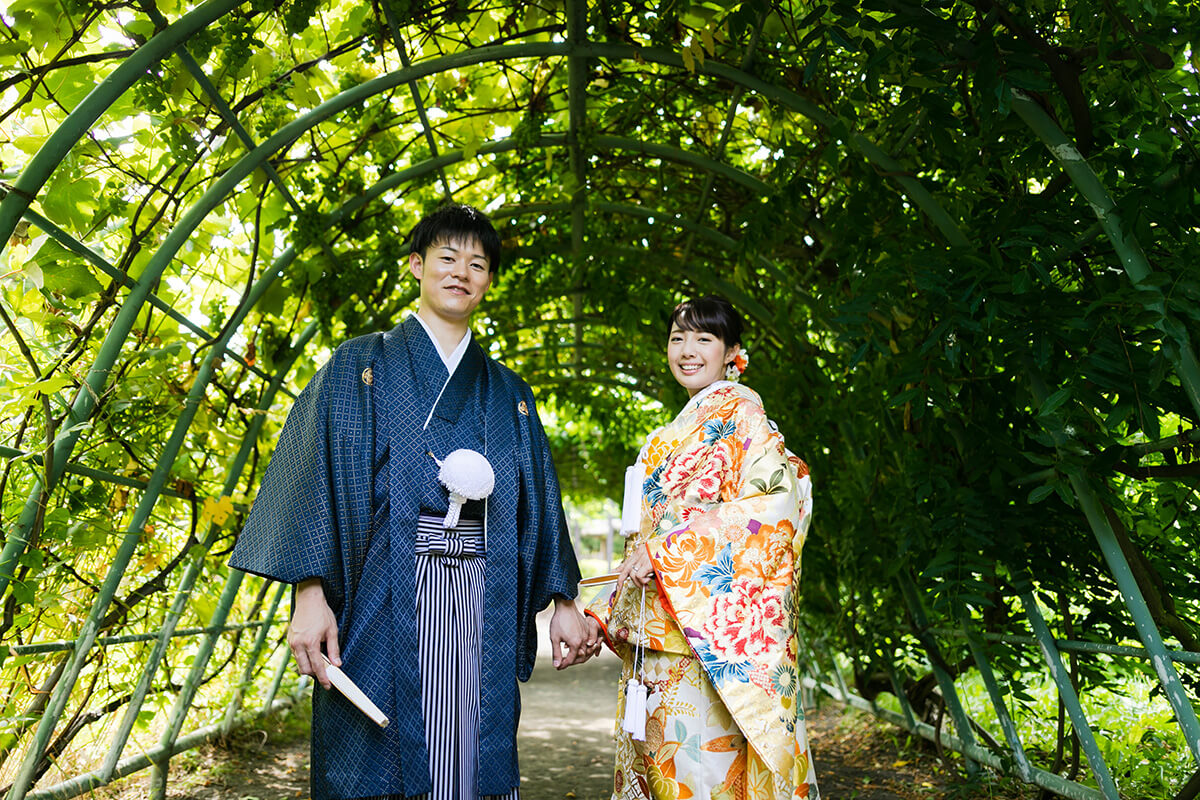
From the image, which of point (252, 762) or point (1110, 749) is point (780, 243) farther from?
point (252, 762)

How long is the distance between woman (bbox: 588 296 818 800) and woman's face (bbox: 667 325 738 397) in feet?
0.25

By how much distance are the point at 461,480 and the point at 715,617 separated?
0.65 metres

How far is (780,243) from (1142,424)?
1.92m

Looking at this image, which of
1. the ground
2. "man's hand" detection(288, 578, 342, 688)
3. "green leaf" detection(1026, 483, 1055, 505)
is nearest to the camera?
"man's hand" detection(288, 578, 342, 688)

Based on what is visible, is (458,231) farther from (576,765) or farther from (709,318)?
(576,765)

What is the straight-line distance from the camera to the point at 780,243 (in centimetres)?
354

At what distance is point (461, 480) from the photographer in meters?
1.67

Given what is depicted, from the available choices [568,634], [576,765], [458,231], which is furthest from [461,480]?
[576,765]

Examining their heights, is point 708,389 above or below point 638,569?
above

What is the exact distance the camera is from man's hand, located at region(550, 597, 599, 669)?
182 centimetres

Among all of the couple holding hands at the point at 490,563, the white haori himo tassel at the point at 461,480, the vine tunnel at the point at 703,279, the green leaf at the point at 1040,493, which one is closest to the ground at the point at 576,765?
the vine tunnel at the point at 703,279

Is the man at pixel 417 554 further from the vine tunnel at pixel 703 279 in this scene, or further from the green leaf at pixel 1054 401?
the green leaf at pixel 1054 401

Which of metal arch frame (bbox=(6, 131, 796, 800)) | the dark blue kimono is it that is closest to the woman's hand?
the dark blue kimono

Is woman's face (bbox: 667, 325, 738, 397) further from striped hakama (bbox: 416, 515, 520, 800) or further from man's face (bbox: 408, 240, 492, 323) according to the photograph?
striped hakama (bbox: 416, 515, 520, 800)
